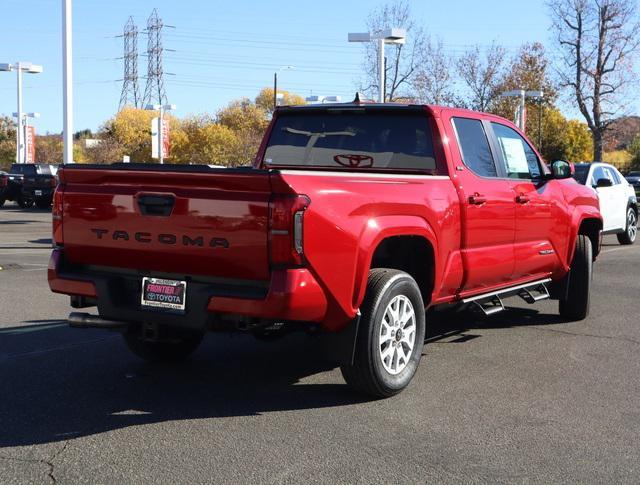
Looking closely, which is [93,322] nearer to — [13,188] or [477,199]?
[477,199]

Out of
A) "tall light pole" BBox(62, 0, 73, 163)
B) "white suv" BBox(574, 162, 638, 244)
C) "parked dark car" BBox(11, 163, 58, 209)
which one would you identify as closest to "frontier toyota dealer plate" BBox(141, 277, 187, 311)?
"white suv" BBox(574, 162, 638, 244)

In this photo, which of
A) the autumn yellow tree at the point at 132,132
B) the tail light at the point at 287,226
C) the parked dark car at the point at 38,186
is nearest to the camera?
the tail light at the point at 287,226

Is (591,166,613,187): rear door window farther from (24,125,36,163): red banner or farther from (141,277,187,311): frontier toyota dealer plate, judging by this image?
(24,125,36,163): red banner

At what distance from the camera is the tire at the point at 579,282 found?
816cm

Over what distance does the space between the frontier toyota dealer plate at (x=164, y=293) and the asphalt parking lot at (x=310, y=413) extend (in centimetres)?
67

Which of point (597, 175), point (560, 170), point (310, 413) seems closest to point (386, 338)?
point (310, 413)

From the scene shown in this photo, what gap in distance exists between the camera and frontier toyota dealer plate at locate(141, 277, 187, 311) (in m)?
4.92

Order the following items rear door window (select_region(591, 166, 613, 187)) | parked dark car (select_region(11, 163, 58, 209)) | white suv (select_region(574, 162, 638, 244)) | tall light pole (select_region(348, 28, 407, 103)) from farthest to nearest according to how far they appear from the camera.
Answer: parked dark car (select_region(11, 163, 58, 209)) → tall light pole (select_region(348, 28, 407, 103)) → rear door window (select_region(591, 166, 613, 187)) → white suv (select_region(574, 162, 638, 244))

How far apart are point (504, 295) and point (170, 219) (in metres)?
3.24

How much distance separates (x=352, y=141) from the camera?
6.62m

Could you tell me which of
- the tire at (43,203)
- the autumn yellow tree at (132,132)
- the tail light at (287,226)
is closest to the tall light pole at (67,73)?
the tail light at (287,226)

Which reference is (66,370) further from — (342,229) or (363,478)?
(363,478)

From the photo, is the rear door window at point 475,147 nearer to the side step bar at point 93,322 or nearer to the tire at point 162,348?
the tire at point 162,348

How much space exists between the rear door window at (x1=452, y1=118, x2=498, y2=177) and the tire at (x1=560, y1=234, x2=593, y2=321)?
1.91 metres
